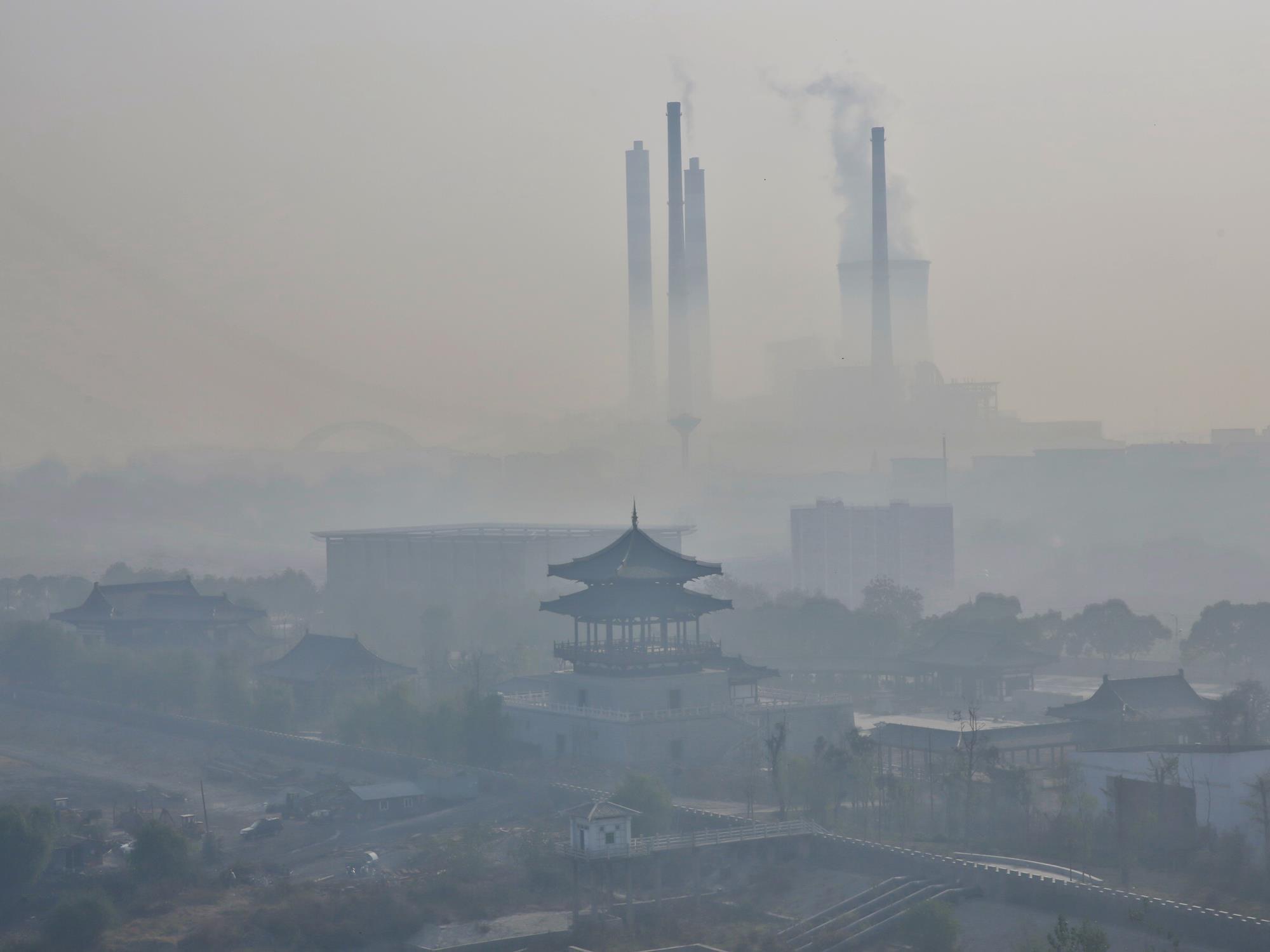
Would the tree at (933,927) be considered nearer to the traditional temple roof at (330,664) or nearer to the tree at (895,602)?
the traditional temple roof at (330,664)

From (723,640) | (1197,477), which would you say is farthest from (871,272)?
(1197,477)

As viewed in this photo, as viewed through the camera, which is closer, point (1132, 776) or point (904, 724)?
point (1132, 776)

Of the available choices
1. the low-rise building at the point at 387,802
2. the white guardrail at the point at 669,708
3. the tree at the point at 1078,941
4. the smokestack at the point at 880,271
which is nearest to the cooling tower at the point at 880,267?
the smokestack at the point at 880,271

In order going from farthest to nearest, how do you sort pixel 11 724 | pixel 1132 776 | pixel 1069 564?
pixel 1069 564, pixel 11 724, pixel 1132 776

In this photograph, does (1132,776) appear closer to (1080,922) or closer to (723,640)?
(1080,922)

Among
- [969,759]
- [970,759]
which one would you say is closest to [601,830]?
[970,759]

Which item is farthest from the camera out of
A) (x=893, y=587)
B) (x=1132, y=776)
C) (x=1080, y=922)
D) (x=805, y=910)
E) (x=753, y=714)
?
(x=893, y=587)
